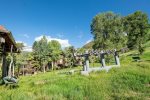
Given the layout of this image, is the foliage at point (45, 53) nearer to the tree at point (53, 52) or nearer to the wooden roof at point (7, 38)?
the tree at point (53, 52)

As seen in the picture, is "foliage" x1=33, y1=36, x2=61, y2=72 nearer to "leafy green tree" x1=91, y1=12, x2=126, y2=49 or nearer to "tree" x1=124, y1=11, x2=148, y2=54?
"leafy green tree" x1=91, y1=12, x2=126, y2=49

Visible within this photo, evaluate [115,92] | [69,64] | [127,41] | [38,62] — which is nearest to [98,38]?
[127,41]

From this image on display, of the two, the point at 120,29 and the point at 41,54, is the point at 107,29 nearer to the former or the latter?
the point at 120,29

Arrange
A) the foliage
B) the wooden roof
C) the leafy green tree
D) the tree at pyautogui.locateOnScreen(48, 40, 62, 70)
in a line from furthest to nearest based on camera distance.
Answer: the tree at pyautogui.locateOnScreen(48, 40, 62, 70)
the foliage
the leafy green tree
the wooden roof

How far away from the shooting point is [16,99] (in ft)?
29.0

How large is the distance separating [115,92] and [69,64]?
54.5 m

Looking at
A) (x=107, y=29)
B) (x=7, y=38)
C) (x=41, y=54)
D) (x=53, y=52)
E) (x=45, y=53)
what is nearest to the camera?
(x=7, y=38)

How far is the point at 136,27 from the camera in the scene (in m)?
59.5

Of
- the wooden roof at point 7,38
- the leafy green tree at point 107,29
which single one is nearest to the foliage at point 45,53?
the leafy green tree at point 107,29

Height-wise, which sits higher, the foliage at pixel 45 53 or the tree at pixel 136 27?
the tree at pixel 136 27

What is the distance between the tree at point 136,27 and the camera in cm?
5922

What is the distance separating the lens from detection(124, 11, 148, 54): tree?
5922cm

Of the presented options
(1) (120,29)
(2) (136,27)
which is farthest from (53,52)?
(2) (136,27)

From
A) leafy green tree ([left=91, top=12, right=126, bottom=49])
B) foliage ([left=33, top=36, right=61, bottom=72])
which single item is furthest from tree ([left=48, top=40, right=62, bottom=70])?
leafy green tree ([left=91, top=12, right=126, bottom=49])
